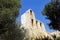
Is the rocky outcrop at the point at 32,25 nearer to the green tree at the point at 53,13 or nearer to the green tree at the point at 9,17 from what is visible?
the green tree at the point at 53,13

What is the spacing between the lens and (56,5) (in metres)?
25.1

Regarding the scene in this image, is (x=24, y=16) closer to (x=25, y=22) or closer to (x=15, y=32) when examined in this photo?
(x=25, y=22)

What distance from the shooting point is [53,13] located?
2486 centimetres

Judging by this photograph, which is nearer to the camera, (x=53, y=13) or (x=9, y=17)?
(x=9, y=17)

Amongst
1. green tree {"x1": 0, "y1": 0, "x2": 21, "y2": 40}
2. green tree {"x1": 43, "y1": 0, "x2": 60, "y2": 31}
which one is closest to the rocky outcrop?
green tree {"x1": 43, "y1": 0, "x2": 60, "y2": 31}

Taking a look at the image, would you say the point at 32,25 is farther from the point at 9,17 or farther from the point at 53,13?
the point at 9,17

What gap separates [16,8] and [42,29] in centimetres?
931

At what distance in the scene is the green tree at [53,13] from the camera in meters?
24.7

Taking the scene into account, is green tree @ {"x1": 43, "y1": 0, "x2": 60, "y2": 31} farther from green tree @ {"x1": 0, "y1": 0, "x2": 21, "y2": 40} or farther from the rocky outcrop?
green tree @ {"x1": 0, "y1": 0, "x2": 21, "y2": 40}

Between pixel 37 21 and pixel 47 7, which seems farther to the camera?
pixel 37 21

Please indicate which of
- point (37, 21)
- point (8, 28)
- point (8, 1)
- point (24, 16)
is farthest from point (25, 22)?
point (8, 28)

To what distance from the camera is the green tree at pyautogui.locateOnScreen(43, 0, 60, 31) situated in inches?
972

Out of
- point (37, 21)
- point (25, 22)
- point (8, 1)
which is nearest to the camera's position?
point (8, 1)

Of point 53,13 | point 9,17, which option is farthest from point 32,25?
point 9,17
